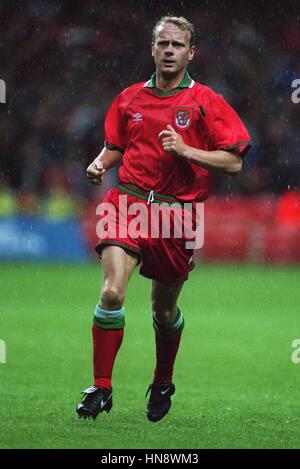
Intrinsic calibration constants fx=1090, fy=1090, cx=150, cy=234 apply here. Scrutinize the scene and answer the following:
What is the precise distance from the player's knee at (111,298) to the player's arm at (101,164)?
0.65 m

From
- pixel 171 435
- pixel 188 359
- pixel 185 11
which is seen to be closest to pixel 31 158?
pixel 185 11

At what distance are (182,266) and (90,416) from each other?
1.03 meters

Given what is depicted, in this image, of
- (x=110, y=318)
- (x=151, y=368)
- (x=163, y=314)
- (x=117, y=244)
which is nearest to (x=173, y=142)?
(x=117, y=244)

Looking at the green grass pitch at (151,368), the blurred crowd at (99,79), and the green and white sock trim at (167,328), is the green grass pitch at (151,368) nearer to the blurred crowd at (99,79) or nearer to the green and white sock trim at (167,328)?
the green and white sock trim at (167,328)

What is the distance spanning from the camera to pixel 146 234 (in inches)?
232

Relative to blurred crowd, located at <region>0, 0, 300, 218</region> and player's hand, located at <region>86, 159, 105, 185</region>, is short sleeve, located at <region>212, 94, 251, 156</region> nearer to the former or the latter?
player's hand, located at <region>86, 159, 105, 185</region>

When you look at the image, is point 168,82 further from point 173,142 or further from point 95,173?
point 95,173

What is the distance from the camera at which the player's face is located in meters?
5.99

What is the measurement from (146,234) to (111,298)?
461 millimetres

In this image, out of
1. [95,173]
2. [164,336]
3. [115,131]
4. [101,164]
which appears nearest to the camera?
[95,173]

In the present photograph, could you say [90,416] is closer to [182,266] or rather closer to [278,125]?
[182,266]

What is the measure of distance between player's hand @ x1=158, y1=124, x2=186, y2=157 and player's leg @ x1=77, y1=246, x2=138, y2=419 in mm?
598

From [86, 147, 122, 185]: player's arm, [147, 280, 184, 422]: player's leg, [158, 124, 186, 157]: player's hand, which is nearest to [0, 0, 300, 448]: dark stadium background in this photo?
[147, 280, 184, 422]: player's leg

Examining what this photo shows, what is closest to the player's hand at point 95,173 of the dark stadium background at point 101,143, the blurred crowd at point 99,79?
the dark stadium background at point 101,143
